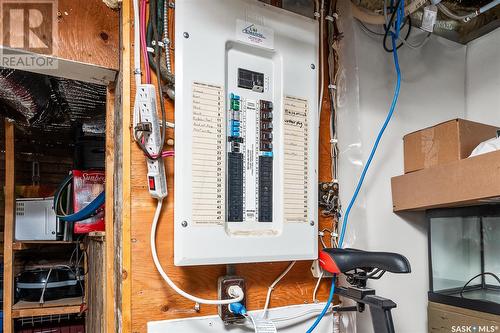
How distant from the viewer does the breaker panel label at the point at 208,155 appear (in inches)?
37.0

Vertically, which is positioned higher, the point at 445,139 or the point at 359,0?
the point at 359,0

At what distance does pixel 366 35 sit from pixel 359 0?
0.15 metres

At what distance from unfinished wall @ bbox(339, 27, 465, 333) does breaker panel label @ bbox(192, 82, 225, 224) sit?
0.54 m

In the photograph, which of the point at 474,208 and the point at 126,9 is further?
the point at 474,208

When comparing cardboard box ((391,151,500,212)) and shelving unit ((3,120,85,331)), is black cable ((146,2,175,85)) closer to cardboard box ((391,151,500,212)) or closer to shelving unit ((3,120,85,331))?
cardboard box ((391,151,500,212))

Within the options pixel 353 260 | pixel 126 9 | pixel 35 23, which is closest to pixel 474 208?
pixel 353 260

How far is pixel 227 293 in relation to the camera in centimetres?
103

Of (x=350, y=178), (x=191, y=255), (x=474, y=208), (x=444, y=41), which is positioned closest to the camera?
(x=191, y=255)

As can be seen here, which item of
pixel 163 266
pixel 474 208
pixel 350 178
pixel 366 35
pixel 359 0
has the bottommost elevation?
pixel 163 266

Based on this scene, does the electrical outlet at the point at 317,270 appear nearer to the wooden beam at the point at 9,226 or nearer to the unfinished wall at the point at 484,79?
the unfinished wall at the point at 484,79

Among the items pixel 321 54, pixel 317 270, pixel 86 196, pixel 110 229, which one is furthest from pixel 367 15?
pixel 86 196

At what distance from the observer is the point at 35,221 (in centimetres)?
200

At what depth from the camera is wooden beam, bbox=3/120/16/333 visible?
6.14 feet

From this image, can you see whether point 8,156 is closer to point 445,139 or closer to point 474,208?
point 445,139
